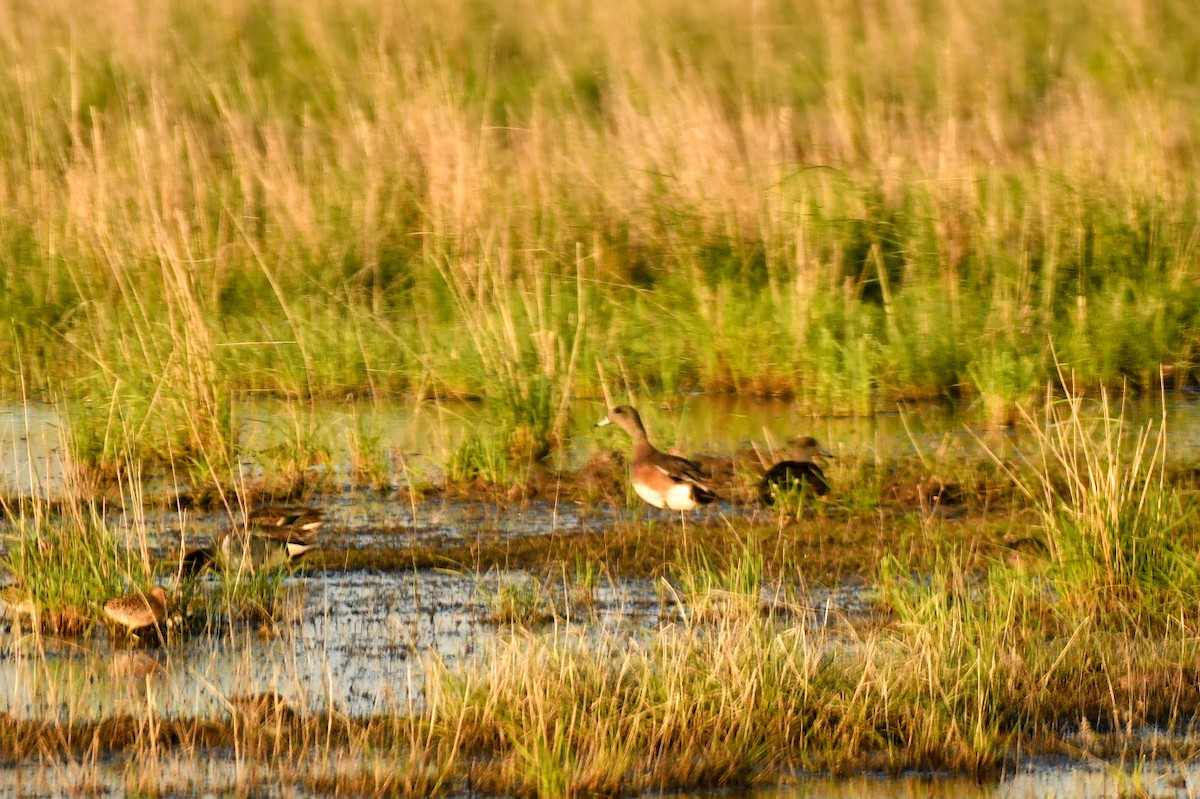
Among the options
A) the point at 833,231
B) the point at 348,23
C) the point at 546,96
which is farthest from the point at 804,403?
the point at 348,23

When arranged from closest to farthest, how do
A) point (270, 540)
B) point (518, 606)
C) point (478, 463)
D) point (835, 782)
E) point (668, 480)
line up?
1. point (835, 782)
2. point (518, 606)
3. point (270, 540)
4. point (668, 480)
5. point (478, 463)

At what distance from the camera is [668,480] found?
8.47 meters

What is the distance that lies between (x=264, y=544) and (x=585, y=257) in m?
5.16

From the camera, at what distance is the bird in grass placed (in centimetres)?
724

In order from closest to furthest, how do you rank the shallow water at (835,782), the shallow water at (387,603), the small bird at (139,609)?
the shallow water at (835,782) → the shallow water at (387,603) → the small bird at (139,609)

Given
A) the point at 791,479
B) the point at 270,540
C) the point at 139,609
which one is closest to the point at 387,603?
the point at 270,540

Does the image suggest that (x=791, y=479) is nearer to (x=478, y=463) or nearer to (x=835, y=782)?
(x=478, y=463)

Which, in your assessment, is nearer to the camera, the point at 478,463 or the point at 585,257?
the point at 478,463

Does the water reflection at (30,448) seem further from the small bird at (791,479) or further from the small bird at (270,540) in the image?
the small bird at (791,479)

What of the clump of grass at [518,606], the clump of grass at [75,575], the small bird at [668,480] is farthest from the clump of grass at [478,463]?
the clump of grass at [75,575]

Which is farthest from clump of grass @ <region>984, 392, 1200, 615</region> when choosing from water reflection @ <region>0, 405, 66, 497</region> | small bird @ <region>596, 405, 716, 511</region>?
water reflection @ <region>0, 405, 66, 497</region>

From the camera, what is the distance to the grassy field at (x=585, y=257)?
1075 cm

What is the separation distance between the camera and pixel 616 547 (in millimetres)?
8148

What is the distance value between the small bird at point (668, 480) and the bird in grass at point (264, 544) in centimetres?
→ 143
